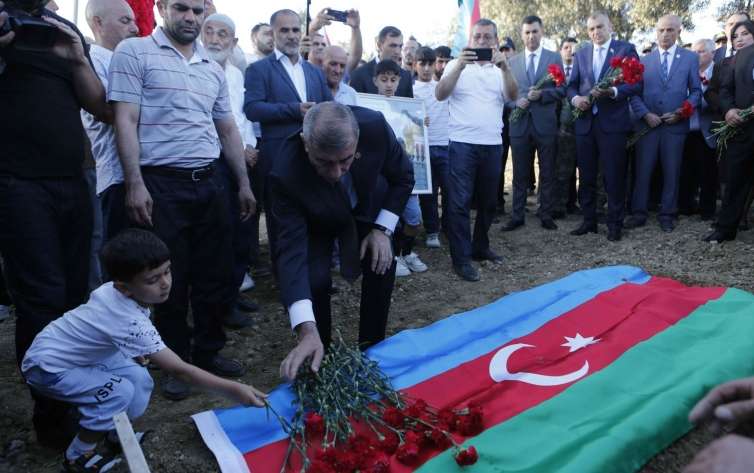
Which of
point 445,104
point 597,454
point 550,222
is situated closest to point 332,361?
point 597,454

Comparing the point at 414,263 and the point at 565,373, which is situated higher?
the point at 565,373

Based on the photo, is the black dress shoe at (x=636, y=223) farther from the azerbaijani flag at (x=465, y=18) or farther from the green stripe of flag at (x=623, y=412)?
the green stripe of flag at (x=623, y=412)

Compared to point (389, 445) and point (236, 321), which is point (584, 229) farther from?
point (389, 445)

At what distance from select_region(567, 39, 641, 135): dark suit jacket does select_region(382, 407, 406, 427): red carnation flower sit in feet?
14.9

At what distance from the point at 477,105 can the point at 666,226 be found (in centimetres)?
254

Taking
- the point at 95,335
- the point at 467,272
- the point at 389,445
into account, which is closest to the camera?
the point at 95,335

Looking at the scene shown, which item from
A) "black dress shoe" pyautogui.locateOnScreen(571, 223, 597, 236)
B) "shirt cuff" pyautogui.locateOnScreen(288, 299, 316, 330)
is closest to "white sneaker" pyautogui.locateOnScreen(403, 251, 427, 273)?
"black dress shoe" pyautogui.locateOnScreen(571, 223, 597, 236)

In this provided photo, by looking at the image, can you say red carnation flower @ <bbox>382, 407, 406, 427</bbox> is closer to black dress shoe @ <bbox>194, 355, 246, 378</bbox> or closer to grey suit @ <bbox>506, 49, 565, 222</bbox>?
black dress shoe @ <bbox>194, 355, 246, 378</bbox>

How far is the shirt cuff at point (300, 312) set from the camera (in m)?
2.64

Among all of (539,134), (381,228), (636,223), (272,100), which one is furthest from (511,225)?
(381,228)

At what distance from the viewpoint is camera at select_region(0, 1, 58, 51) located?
2377mm

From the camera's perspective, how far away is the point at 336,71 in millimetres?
5051

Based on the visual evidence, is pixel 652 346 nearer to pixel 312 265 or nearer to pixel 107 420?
pixel 312 265

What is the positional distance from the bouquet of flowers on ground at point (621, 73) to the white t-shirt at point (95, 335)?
5.18m
